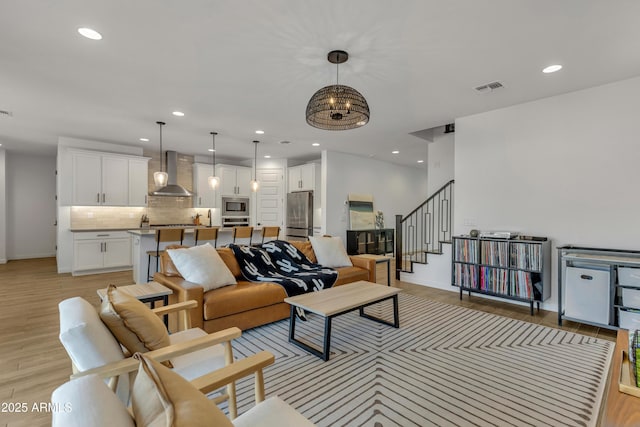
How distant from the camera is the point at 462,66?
2994 mm

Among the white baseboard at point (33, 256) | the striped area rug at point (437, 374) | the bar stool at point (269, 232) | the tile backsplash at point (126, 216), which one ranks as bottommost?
the striped area rug at point (437, 374)

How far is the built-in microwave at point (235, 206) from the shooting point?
7.79 metres

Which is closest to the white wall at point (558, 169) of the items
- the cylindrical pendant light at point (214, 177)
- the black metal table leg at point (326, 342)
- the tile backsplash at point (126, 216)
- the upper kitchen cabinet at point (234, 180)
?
the black metal table leg at point (326, 342)

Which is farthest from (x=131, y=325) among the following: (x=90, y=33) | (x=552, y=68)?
(x=552, y=68)

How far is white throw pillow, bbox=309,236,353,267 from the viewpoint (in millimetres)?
4367

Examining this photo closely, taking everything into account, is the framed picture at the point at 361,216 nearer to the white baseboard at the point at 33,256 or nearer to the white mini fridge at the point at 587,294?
the white mini fridge at the point at 587,294

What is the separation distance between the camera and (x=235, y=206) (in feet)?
26.0

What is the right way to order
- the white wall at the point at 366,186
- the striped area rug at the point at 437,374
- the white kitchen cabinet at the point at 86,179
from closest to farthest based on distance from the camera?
the striped area rug at the point at 437,374 → the white kitchen cabinet at the point at 86,179 → the white wall at the point at 366,186

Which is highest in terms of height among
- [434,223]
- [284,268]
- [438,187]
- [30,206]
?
[438,187]

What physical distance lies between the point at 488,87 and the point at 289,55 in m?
2.39

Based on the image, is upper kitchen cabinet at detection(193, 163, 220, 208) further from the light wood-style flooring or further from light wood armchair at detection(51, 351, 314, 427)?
light wood armchair at detection(51, 351, 314, 427)

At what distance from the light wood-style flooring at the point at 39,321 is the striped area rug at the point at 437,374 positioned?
29.3 inches

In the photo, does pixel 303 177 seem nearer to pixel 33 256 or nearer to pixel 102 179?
pixel 102 179

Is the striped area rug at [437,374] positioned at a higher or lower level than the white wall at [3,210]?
lower
